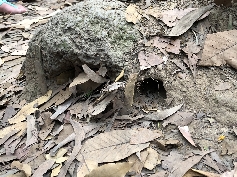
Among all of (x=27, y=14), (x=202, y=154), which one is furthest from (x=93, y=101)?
(x=27, y=14)

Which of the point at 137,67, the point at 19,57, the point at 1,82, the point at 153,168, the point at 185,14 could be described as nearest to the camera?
the point at 153,168

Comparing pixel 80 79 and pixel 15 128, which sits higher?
pixel 80 79

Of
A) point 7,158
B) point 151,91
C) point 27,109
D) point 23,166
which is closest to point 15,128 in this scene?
point 27,109

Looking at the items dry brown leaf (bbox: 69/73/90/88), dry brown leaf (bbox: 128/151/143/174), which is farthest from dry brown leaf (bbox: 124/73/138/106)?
dry brown leaf (bbox: 128/151/143/174)

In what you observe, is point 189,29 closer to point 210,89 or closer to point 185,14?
point 185,14

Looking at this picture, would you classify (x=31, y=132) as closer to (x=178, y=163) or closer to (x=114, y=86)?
(x=114, y=86)

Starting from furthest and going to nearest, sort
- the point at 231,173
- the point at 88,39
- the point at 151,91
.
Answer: the point at 151,91, the point at 88,39, the point at 231,173

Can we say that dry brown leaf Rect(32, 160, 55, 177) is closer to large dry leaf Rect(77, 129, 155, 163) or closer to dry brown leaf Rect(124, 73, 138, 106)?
large dry leaf Rect(77, 129, 155, 163)

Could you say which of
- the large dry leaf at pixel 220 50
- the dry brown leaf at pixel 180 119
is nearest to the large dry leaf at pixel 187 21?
the large dry leaf at pixel 220 50
